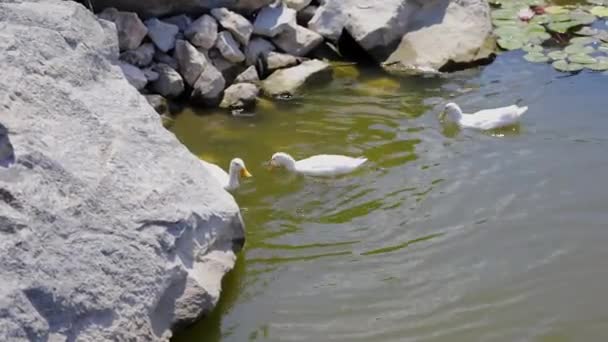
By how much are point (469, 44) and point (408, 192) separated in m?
3.65

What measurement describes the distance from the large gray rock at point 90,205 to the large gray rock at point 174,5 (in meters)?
2.91

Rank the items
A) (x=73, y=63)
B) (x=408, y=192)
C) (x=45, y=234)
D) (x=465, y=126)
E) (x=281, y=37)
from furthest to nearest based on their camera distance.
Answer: (x=281, y=37), (x=465, y=126), (x=408, y=192), (x=73, y=63), (x=45, y=234)

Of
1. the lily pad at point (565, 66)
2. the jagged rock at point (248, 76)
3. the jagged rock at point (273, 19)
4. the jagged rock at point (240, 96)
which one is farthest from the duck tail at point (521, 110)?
the jagged rock at point (273, 19)

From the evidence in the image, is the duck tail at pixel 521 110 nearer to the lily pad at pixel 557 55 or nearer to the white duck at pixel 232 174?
the lily pad at pixel 557 55

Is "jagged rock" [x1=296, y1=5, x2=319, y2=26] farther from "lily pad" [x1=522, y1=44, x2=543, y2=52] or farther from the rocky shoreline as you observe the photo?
"lily pad" [x1=522, y1=44, x2=543, y2=52]

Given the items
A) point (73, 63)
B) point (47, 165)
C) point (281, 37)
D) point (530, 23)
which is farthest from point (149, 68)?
point (530, 23)

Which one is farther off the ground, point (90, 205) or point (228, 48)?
point (90, 205)

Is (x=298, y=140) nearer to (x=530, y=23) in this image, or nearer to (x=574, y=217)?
(x=574, y=217)

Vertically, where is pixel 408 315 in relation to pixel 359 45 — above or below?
above

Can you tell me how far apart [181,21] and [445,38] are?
3050 mm

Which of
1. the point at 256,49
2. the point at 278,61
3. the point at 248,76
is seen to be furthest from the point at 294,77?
the point at 256,49

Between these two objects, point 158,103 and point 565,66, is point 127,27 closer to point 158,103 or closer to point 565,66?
point 158,103

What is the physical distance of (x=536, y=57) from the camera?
32.3 ft

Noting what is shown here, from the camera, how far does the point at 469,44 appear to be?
32.6 ft
